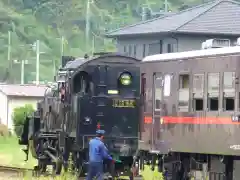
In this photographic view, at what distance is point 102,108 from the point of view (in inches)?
1006

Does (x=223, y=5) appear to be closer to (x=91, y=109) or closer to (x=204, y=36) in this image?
(x=204, y=36)

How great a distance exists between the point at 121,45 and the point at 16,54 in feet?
139

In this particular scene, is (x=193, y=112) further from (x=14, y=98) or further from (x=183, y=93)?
(x=14, y=98)

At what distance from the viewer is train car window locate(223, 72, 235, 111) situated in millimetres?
19484

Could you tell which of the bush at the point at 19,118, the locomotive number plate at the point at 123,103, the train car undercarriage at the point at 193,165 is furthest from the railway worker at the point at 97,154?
the bush at the point at 19,118

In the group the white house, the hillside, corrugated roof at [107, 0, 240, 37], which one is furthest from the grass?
the hillside

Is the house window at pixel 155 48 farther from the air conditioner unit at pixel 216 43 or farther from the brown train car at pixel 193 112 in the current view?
the air conditioner unit at pixel 216 43

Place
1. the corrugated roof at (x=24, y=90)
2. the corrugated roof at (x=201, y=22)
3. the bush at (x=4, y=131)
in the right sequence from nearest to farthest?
1. the corrugated roof at (x=201, y=22)
2. the bush at (x=4, y=131)
3. the corrugated roof at (x=24, y=90)

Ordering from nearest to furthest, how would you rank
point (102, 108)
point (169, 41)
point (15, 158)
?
point (102, 108), point (15, 158), point (169, 41)

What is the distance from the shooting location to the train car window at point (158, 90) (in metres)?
22.9

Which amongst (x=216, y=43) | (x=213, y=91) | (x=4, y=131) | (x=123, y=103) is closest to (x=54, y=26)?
(x=4, y=131)

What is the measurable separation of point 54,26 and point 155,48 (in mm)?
55663

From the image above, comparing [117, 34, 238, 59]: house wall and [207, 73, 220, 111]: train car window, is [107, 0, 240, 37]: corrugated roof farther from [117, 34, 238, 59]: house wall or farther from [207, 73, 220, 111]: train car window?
[207, 73, 220, 111]: train car window

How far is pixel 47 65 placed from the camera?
98.1 m
